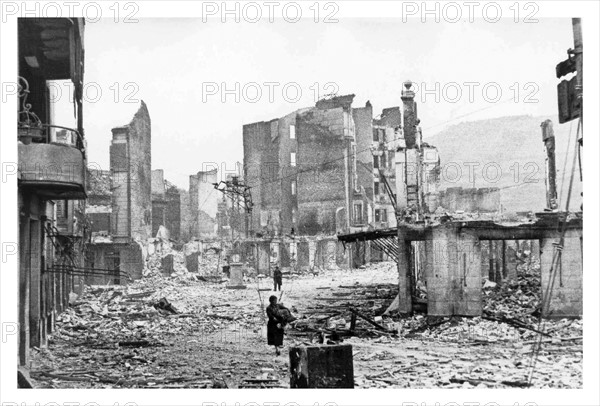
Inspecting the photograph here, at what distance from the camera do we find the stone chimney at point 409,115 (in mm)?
11773

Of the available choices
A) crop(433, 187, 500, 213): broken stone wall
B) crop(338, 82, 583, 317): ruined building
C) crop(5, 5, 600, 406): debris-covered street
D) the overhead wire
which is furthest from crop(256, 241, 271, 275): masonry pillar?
the overhead wire

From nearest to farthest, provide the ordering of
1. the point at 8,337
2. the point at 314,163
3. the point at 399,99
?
the point at 8,337 → the point at 399,99 → the point at 314,163

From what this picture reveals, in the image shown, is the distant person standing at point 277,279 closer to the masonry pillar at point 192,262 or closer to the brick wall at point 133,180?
the masonry pillar at point 192,262

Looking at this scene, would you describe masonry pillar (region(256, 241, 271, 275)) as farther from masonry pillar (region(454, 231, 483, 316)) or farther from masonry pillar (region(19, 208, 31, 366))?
masonry pillar (region(19, 208, 31, 366))

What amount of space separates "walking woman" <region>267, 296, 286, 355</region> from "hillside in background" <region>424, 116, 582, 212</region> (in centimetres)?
388

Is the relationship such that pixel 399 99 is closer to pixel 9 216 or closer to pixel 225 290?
pixel 225 290

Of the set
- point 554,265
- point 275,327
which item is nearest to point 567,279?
point 554,265

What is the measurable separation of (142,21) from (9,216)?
346 centimetres

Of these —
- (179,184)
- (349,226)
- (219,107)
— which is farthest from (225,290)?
(349,226)

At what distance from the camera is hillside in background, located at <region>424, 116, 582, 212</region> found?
1138 cm

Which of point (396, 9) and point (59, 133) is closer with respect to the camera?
point (396, 9)

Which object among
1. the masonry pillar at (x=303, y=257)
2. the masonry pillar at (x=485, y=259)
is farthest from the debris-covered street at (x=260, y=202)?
the masonry pillar at (x=485, y=259)

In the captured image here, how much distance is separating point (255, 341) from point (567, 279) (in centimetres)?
507

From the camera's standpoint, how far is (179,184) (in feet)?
40.0
